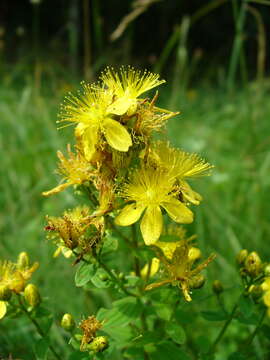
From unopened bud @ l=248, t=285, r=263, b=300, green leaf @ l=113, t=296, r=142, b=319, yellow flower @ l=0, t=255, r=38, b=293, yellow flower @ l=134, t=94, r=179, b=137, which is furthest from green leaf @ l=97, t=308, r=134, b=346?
yellow flower @ l=134, t=94, r=179, b=137

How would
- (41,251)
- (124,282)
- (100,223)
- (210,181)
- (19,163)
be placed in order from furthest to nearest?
(19,163), (210,181), (41,251), (124,282), (100,223)

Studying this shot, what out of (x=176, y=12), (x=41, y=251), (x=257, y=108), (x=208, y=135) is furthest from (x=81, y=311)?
(x=176, y=12)

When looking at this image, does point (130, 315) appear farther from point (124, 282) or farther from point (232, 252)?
point (232, 252)

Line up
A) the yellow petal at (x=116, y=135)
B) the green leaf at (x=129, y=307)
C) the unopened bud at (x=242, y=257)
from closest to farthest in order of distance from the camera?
the yellow petal at (x=116, y=135)
the green leaf at (x=129, y=307)
the unopened bud at (x=242, y=257)

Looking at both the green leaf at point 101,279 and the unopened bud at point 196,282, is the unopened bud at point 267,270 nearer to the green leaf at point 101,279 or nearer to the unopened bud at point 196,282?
the unopened bud at point 196,282

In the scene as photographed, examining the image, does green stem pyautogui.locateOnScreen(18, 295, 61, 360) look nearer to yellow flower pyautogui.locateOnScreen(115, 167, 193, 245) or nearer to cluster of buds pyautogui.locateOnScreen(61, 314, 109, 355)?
cluster of buds pyautogui.locateOnScreen(61, 314, 109, 355)

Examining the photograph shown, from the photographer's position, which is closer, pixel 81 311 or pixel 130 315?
pixel 130 315

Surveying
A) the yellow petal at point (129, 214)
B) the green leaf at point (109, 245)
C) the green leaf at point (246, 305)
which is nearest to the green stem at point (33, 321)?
the green leaf at point (109, 245)
